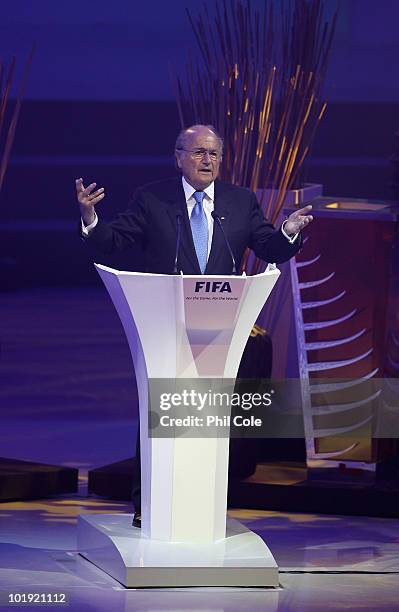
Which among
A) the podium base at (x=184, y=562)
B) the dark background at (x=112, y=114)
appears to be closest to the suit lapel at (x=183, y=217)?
the podium base at (x=184, y=562)

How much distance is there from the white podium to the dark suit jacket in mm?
199

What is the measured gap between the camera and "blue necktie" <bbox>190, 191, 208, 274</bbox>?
440cm

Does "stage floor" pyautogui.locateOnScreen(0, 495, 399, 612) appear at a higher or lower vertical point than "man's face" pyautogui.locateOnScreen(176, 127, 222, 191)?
lower

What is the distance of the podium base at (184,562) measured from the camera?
4.15 meters

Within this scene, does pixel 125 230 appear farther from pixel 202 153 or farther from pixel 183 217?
pixel 202 153

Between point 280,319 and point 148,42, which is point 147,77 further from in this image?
point 280,319

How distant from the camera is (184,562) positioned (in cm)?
417

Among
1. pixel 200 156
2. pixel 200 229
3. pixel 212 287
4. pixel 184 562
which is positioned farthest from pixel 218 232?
pixel 184 562

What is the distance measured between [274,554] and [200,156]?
1160 mm

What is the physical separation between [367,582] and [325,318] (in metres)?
1.23

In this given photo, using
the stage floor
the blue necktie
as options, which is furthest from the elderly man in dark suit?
the stage floor

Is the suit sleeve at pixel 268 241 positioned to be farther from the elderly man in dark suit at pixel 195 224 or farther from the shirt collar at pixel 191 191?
the shirt collar at pixel 191 191

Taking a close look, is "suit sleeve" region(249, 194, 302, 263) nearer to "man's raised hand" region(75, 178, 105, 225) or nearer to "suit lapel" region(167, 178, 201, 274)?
"suit lapel" region(167, 178, 201, 274)

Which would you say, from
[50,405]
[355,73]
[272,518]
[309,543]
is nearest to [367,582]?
[309,543]
